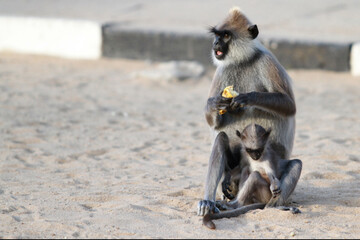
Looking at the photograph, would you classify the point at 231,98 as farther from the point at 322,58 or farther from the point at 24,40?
the point at 24,40

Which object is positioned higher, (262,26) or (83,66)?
(262,26)

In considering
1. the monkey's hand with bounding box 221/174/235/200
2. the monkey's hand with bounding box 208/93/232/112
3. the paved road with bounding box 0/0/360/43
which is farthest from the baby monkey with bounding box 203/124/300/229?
the paved road with bounding box 0/0/360/43

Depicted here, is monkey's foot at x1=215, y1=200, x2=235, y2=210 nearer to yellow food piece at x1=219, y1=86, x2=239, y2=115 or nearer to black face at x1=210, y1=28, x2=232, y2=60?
yellow food piece at x1=219, y1=86, x2=239, y2=115

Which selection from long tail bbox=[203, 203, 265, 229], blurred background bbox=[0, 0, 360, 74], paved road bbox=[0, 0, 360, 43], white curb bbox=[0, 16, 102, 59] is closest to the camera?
long tail bbox=[203, 203, 265, 229]

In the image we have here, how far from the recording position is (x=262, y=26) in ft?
35.9

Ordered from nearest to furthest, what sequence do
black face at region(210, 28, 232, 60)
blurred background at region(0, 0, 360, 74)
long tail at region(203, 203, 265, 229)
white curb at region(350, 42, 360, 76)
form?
long tail at region(203, 203, 265, 229), black face at region(210, 28, 232, 60), white curb at region(350, 42, 360, 76), blurred background at region(0, 0, 360, 74)

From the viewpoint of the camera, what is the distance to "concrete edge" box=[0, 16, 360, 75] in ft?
31.8

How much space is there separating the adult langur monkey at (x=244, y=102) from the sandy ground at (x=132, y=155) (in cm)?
32

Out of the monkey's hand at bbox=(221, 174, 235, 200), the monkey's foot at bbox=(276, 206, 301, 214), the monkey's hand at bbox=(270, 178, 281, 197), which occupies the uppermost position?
the monkey's hand at bbox=(270, 178, 281, 197)

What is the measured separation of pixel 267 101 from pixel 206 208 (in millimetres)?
863

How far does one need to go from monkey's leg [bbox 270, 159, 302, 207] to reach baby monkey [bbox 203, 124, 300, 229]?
0.09 feet

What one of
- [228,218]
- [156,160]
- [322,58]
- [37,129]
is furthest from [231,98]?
[322,58]

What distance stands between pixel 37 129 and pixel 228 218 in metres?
3.43

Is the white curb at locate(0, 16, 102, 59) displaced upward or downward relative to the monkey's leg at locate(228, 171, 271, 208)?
upward
